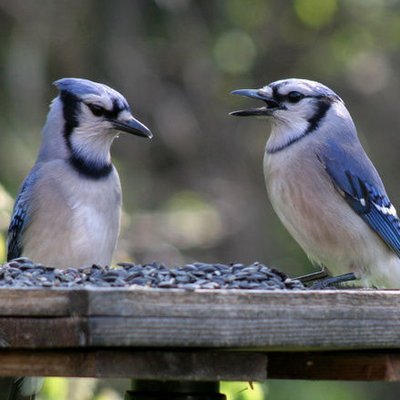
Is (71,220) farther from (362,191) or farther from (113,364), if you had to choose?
(113,364)

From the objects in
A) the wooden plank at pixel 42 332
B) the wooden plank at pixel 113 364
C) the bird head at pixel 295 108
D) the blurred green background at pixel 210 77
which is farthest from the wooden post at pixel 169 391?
the blurred green background at pixel 210 77

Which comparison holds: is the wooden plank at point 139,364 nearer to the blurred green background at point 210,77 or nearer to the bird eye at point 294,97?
the bird eye at point 294,97

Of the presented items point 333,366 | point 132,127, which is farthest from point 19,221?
point 333,366

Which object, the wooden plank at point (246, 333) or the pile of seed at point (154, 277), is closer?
the wooden plank at point (246, 333)

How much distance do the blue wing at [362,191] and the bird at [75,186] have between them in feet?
2.64

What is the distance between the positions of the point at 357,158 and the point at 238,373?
6.71ft

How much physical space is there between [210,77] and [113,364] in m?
6.01

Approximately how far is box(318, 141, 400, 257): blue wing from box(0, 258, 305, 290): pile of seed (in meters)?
1.28

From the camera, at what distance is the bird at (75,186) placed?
438 cm

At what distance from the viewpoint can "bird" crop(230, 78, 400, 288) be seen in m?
4.46

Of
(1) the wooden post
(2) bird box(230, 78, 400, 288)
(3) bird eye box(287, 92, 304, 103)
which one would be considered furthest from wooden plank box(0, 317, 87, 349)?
(3) bird eye box(287, 92, 304, 103)

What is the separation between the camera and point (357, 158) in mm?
4699

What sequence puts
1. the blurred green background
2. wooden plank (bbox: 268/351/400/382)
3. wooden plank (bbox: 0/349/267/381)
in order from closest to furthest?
1. wooden plank (bbox: 0/349/267/381)
2. wooden plank (bbox: 268/351/400/382)
3. the blurred green background

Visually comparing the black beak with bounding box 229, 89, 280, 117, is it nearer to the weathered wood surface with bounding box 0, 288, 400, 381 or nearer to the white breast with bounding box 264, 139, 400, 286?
the white breast with bounding box 264, 139, 400, 286
